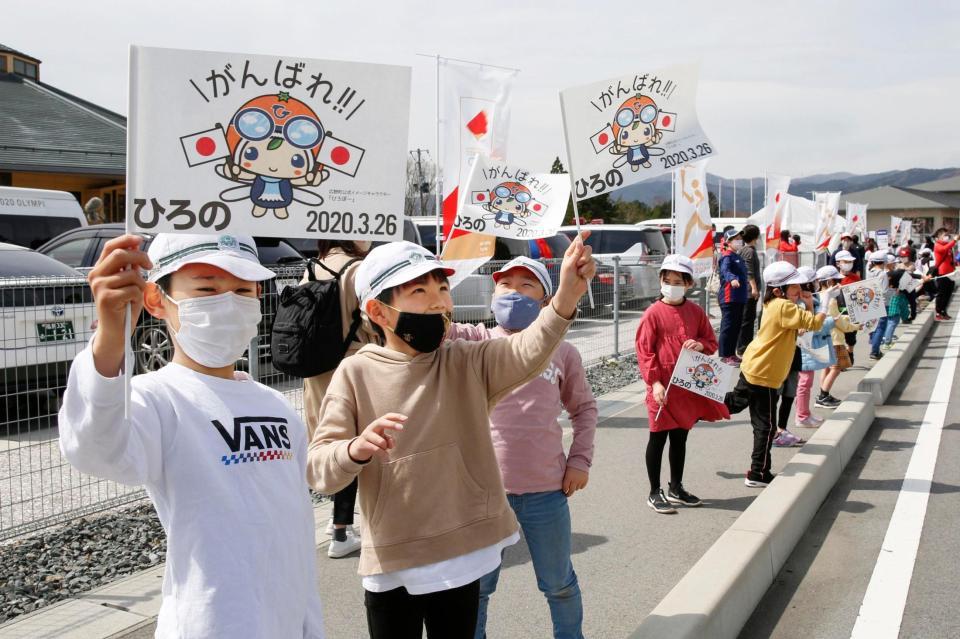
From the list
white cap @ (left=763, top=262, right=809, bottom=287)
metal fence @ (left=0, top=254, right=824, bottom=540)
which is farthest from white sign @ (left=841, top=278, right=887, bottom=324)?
metal fence @ (left=0, top=254, right=824, bottom=540)

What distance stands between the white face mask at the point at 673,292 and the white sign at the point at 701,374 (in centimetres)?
38

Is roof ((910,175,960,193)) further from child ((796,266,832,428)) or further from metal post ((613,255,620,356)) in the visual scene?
child ((796,266,832,428))

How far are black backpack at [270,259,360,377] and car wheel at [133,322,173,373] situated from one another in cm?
226

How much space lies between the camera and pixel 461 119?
7.25 m

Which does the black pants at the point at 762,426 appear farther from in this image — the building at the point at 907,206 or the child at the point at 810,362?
the building at the point at 907,206

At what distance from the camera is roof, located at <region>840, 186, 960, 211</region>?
86.0 meters

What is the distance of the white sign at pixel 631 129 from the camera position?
15.9ft

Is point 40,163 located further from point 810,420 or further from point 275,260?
point 810,420

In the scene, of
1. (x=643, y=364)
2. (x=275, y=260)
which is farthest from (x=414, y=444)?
(x=275, y=260)

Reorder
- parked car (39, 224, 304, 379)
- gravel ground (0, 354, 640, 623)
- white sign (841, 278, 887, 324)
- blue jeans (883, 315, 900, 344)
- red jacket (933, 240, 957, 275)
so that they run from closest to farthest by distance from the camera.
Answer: gravel ground (0, 354, 640, 623) < parked car (39, 224, 304, 379) < white sign (841, 278, 887, 324) < blue jeans (883, 315, 900, 344) < red jacket (933, 240, 957, 275)

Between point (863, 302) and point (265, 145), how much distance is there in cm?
853

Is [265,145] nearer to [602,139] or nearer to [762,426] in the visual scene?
[602,139]

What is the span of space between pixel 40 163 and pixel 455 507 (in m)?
23.9

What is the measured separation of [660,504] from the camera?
574 cm
